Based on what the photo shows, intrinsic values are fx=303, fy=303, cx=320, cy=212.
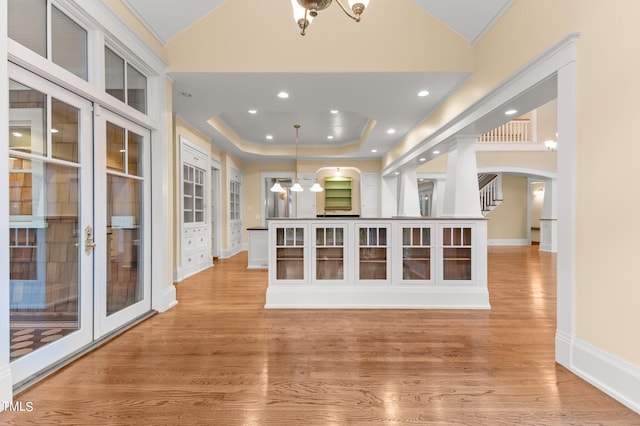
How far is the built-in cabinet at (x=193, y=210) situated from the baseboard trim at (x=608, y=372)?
545cm

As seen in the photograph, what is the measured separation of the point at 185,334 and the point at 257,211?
7.07 meters

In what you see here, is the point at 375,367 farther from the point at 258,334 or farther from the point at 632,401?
the point at 632,401

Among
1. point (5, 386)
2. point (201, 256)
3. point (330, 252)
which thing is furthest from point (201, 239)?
point (5, 386)

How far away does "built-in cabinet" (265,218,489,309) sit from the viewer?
396cm

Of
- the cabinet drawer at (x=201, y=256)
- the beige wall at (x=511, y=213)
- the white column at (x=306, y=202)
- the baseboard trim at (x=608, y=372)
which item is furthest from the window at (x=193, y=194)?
the beige wall at (x=511, y=213)

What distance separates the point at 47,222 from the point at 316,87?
3288mm

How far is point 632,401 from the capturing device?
188 centimetres

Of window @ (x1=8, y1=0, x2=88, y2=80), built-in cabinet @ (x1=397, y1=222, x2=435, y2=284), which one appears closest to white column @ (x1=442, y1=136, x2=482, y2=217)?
built-in cabinet @ (x1=397, y1=222, x2=435, y2=284)

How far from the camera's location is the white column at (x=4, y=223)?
1891 mm

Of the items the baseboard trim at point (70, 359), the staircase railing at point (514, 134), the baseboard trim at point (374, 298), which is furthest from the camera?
the staircase railing at point (514, 134)

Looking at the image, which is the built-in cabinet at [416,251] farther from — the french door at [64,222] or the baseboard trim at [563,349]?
the french door at [64,222]

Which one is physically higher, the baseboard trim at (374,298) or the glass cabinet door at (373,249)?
the glass cabinet door at (373,249)

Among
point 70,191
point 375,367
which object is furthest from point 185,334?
point 375,367

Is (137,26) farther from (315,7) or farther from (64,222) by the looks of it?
(315,7)
